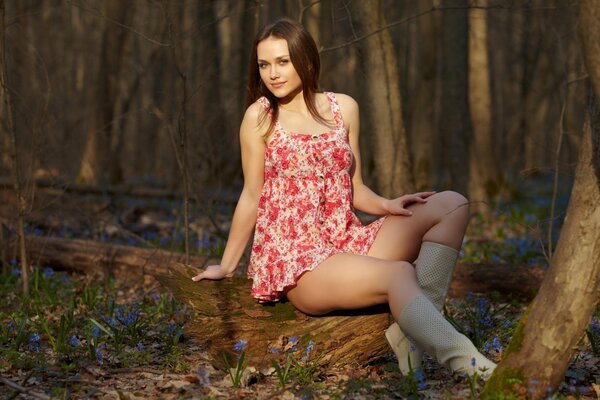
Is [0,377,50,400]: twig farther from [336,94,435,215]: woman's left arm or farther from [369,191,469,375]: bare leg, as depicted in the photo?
[336,94,435,215]: woman's left arm

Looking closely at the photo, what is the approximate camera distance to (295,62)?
161 inches

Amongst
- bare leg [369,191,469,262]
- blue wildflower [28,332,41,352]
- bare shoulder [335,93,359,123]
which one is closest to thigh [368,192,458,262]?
bare leg [369,191,469,262]

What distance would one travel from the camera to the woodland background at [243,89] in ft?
21.0

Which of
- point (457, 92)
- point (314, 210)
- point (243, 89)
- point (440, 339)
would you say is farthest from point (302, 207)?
point (457, 92)

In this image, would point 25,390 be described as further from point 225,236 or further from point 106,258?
point 225,236

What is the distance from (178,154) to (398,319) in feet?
9.75

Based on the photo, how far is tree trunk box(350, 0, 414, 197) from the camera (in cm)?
698

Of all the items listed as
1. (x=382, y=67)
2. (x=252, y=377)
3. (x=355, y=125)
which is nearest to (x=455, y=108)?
(x=382, y=67)

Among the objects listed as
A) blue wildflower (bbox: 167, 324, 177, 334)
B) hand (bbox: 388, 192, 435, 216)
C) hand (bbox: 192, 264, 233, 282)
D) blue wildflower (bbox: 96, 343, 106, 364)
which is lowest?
blue wildflower (bbox: 167, 324, 177, 334)

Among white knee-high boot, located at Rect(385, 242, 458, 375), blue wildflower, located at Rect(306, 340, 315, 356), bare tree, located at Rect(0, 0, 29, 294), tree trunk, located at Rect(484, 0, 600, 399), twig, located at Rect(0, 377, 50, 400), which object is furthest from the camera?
bare tree, located at Rect(0, 0, 29, 294)

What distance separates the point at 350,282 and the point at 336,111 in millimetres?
996

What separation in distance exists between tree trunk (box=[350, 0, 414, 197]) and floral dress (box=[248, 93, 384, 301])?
290cm

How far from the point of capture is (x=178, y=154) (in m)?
6.09

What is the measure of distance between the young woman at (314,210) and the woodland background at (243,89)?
0.66 meters
